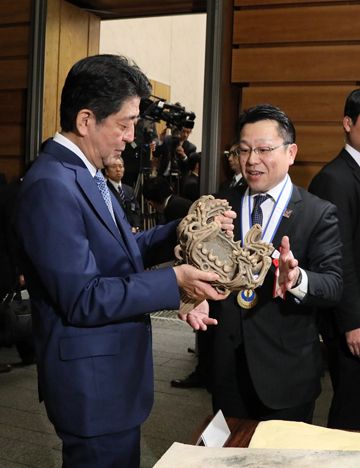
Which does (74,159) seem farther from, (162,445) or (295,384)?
(162,445)

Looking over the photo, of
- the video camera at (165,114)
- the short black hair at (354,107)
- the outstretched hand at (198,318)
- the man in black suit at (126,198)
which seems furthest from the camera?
the video camera at (165,114)

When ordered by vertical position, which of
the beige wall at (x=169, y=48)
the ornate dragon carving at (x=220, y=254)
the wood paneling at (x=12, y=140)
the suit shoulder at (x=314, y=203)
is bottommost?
the ornate dragon carving at (x=220, y=254)

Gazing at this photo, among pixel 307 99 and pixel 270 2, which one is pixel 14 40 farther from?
pixel 307 99

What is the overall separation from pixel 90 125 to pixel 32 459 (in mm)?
1806

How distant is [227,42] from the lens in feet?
12.5

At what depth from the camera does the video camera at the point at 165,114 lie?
4.95 meters

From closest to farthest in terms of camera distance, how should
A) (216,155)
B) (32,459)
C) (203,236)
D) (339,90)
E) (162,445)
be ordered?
(203,236) → (32,459) → (162,445) → (339,90) → (216,155)

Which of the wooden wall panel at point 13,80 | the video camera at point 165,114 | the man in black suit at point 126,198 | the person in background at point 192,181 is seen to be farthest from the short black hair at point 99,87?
the person in background at point 192,181

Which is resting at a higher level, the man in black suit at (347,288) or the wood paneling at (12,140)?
the wood paneling at (12,140)

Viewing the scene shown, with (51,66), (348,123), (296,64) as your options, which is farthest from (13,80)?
(348,123)

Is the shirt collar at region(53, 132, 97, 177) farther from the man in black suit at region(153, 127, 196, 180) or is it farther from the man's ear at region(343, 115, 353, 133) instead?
the man in black suit at region(153, 127, 196, 180)

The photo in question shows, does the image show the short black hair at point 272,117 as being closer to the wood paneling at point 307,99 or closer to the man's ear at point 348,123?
the man's ear at point 348,123

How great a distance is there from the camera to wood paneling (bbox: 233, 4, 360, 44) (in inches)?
140

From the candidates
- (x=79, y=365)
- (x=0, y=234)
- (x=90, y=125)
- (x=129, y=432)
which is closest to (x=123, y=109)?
(x=90, y=125)
